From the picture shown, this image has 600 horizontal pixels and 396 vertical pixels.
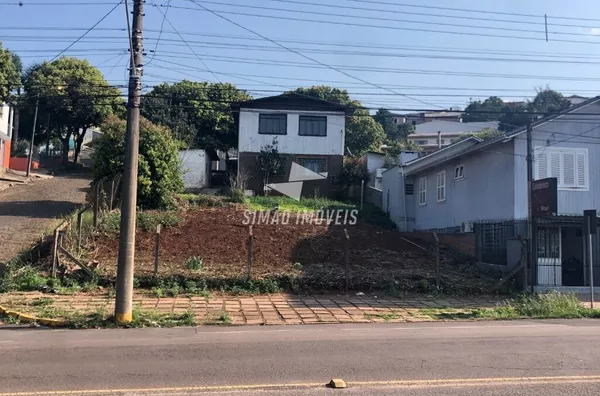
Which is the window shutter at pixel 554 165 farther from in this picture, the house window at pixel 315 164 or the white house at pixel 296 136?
the house window at pixel 315 164

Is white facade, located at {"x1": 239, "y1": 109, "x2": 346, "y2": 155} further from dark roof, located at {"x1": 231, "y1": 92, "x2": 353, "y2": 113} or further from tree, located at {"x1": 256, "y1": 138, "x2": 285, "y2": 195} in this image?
tree, located at {"x1": 256, "y1": 138, "x2": 285, "y2": 195}

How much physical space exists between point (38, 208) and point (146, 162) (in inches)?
333

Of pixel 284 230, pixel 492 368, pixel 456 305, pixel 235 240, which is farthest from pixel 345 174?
pixel 492 368

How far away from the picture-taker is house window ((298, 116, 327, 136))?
36.9 meters

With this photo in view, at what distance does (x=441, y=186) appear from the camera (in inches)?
1088

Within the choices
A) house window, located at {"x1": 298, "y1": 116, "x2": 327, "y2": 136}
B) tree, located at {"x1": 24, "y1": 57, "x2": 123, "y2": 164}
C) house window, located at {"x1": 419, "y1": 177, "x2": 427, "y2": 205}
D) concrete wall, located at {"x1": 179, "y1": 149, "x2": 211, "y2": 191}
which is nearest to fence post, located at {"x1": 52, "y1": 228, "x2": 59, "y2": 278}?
house window, located at {"x1": 419, "y1": 177, "x2": 427, "y2": 205}

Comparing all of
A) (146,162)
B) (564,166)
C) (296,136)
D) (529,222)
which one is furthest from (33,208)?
(564,166)

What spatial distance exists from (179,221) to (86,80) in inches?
1273

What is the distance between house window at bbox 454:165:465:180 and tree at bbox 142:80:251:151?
23121mm

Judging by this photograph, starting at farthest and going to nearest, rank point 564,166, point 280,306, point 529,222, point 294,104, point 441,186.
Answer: point 294,104, point 441,186, point 564,166, point 529,222, point 280,306

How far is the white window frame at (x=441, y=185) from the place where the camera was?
2720 cm

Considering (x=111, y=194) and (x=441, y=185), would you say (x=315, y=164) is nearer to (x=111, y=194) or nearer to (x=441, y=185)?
(x=441, y=185)

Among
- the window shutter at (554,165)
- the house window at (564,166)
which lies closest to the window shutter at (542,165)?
the house window at (564,166)

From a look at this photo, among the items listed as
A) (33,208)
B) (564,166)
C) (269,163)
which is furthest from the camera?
(269,163)
